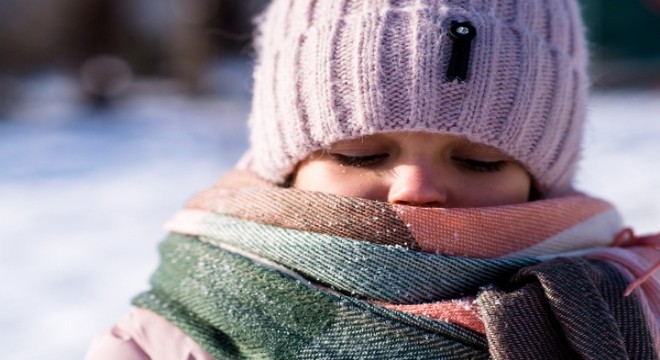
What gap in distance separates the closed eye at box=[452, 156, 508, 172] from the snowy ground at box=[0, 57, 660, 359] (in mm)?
430

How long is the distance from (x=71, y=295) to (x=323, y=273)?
2.17 meters

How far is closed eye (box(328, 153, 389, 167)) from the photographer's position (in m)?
1.51

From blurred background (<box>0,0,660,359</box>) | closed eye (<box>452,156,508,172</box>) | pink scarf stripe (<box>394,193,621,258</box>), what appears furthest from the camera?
blurred background (<box>0,0,660,359</box>)

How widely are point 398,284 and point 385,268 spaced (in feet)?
0.10

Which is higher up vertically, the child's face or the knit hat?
the knit hat

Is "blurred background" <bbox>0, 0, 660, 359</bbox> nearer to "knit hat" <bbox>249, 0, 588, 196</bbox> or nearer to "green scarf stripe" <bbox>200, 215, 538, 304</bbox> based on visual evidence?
"knit hat" <bbox>249, 0, 588, 196</bbox>

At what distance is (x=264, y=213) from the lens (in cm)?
150

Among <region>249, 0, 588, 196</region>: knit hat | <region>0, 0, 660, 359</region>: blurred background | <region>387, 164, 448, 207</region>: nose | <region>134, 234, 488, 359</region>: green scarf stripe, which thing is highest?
<region>249, 0, 588, 196</region>: knit hat

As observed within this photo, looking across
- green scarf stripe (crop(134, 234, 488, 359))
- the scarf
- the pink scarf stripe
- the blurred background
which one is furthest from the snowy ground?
green scarf stripe (crop(134, 234, 488, 359))

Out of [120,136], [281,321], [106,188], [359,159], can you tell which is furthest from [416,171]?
[120,136]

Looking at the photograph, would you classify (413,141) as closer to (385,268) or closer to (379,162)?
(379,162)

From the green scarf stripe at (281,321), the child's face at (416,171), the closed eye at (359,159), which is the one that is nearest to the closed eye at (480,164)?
the child's face at (416,171)

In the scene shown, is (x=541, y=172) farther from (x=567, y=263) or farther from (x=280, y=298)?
(x=280, y=298)

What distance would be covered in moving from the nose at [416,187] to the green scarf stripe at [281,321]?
20cm
